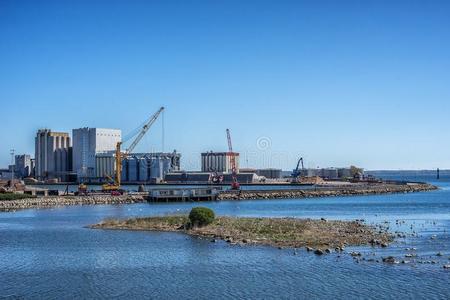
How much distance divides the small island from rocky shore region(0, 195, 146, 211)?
114ft

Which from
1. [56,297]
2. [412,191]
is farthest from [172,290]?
[412,191]

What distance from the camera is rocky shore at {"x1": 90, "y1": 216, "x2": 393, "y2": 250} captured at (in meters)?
36.9

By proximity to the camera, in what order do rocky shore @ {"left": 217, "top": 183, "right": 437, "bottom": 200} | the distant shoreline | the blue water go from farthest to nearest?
rocky shore @ {"left": 217, "top": 183, "right": 437, "bottom": 200} < the distant shoreline < the blue water

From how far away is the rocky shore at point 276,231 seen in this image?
3694 centimetres

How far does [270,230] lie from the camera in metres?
42.2

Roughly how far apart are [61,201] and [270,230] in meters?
55.9

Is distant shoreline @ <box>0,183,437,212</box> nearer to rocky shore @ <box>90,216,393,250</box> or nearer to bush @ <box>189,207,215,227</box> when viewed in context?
rocky shore @ <box>90,216,393,250</box>

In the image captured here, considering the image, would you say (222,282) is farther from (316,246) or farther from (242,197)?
(242,197)

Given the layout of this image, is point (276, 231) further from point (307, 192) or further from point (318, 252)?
point (307, 192)

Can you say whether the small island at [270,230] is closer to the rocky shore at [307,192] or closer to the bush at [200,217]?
the bush at [200,217]

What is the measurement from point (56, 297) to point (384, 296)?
510 inches

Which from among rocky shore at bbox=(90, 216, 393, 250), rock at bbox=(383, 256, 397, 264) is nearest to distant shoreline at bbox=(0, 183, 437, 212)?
rocky shore at bbox=(90, 216, 393, 250)

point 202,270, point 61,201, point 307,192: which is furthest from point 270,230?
point 307,192

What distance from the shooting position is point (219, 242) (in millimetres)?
39125
